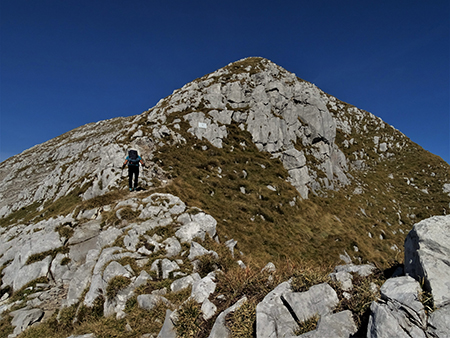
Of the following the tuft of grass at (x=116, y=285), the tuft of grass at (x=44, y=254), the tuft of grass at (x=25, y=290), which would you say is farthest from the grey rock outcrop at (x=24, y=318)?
the tuft of grass at (x=116, y=285)

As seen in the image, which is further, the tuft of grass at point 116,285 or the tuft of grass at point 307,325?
the tuft of grass at point 116,285

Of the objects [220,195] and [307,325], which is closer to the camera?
[307,325]

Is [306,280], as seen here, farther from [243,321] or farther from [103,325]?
[103,325]

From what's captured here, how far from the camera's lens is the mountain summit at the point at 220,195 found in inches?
561

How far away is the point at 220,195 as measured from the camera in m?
29.3

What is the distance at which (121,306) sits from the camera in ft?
33.3

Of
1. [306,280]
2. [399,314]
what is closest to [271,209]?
[306,280]

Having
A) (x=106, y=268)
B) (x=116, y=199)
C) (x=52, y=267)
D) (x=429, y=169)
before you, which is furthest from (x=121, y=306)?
(x=429, y=169)

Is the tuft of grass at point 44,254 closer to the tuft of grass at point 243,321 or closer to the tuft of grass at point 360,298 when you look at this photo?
the tuft of grass at point 243,321

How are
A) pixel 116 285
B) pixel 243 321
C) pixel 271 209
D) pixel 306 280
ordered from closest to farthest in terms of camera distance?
pixel 243 321 < pixel 306 280 < pixel 116 285 < pixel 271 209

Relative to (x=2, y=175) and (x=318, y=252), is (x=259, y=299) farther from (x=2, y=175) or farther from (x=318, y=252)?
(x=2, y=175)

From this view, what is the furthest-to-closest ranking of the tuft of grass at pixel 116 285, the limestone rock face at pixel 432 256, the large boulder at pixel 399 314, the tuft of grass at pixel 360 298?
1. the tuft of grass at pixel 116 285
2. the tuft of grass at pixel 360 298
3. the limestone rock face at pixel 432 256
4. the large boulder at pixel 399 314

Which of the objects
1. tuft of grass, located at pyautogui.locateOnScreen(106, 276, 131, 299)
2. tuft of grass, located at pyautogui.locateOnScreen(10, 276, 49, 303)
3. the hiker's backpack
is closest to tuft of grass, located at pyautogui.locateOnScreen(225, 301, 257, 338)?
tuft of grass, located at pyautogui.locateOnScreen(106, 276, 131, 299)

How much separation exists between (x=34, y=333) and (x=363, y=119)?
4040 inches
